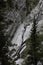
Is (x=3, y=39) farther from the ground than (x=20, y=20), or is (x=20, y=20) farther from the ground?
(x=20, y=20)

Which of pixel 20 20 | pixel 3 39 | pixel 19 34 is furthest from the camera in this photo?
pixel 20 20

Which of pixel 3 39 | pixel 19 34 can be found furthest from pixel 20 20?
pixel 3 39

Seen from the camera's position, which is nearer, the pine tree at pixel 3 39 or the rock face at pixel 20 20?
the pine tree at pixel 3 39

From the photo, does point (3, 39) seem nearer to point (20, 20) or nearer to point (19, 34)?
point (19, 34)

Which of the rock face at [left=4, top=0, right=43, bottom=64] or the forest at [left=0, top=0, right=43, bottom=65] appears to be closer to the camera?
the forest at [left=0, top=0, right=43, bottom=65]

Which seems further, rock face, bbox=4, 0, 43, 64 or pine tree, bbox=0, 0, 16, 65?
rock face, bbox=4, 0, 43, 64

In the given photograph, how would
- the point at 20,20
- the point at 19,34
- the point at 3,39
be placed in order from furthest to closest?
the point at 20,20 → the point at 19,34 → the point at 3,39

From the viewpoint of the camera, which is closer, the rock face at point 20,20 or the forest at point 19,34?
the forest at point 19,34

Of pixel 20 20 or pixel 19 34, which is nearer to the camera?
pixel 19 34
